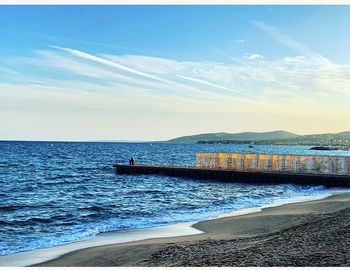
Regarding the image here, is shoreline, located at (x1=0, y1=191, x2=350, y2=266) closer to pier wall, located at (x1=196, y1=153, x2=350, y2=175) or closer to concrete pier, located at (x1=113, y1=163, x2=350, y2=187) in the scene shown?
concrete pier, located at (x1=113, y1=163, x2=350, y2=187)

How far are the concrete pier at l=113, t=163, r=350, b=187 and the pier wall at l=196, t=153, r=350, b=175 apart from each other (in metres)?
1.50

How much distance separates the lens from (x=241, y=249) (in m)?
12.8

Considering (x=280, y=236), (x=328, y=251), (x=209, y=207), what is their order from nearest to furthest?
(x=328, y=251), (x=280, y=236), (x=209, y=207)

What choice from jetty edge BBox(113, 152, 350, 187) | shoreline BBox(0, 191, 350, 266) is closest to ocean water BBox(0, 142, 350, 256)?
shoreline BBox(0, 191, 350, 266)

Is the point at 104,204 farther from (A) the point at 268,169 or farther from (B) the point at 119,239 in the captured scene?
(A) the point at 268,169

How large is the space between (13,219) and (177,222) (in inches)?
319

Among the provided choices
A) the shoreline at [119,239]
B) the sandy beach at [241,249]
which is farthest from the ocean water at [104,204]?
the sandy beach at [241,249]

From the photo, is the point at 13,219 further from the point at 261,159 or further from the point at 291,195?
the point at 261,159

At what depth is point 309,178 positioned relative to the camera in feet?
129

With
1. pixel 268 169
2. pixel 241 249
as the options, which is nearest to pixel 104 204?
pixel 241 249

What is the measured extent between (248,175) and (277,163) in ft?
11.2

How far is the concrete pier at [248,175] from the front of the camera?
38156 mm

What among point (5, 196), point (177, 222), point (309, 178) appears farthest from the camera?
point (309, 178)

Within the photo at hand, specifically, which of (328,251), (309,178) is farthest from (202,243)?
(309,178)
